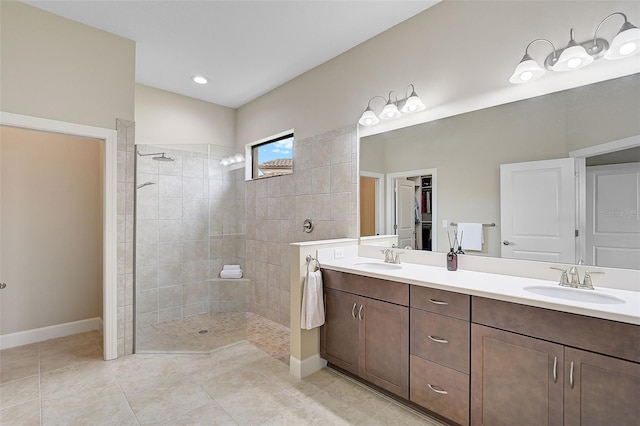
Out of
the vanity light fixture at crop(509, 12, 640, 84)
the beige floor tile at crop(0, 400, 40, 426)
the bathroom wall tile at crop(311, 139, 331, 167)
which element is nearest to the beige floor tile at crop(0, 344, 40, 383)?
the beige floor tile at crop(0, 400, 40, 426)

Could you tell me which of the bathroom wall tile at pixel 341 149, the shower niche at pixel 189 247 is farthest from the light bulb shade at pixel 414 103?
the shower niche at pixel 189 247

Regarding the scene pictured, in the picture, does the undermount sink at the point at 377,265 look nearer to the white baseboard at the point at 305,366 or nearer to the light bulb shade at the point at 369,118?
the white baseboard at the point at 305,366

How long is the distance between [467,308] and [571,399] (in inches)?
21.0

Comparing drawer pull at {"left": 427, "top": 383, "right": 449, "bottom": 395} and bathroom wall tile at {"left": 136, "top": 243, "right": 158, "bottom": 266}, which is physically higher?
bathroom wall tile at {"left": 136, "top": 243, "right": 158, "bottom": 266}

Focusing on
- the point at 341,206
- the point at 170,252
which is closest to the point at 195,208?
the point at 170,252

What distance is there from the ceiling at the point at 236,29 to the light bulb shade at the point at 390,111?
2.33 ft

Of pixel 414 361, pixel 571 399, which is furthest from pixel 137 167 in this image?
pixel 571 399

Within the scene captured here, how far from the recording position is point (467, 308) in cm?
165

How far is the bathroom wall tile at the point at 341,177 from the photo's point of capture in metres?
2.94

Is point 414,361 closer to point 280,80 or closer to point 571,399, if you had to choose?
point 571,399

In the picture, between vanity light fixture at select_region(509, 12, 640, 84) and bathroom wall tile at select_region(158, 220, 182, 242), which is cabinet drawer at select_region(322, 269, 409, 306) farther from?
bathroom wall tile at select_region(158, 220, 182, 242)

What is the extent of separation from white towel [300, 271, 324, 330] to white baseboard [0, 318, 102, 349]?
2.64m

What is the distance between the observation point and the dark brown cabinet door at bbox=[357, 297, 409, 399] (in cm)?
195

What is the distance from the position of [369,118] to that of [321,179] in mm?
844
